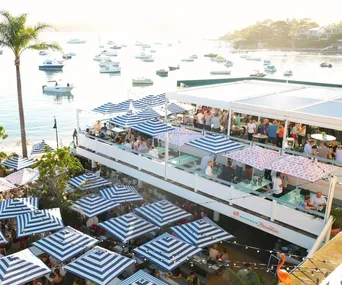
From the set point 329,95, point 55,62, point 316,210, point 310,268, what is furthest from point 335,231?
point 55,62

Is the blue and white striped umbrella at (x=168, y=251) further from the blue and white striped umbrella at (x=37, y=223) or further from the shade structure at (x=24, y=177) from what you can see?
the shade structure at (x=24, y=177)

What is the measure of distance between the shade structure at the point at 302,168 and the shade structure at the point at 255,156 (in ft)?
1.10

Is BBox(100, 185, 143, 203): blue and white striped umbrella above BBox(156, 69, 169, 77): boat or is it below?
above

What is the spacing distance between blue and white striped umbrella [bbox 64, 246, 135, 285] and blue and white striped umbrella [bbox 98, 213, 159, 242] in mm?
1550

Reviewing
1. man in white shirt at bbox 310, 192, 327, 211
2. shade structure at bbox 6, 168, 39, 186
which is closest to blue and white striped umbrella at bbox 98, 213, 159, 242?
man in white shirt at bbox 310, 192, 327, 211

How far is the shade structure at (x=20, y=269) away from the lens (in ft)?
36.7

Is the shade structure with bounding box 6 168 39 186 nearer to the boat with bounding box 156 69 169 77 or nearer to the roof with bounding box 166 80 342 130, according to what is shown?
the roof with bounding box 166 80 342 130

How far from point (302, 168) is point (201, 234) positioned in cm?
421

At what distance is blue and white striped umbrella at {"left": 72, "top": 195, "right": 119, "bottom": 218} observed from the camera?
1564 cm

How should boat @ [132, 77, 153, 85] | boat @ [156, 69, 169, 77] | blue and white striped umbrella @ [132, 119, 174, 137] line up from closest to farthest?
blue and white striped umbrella @ [132, 119, 174, 137]
boat @ [132, 77, 153, 85]
boat @ [156, 69, 169, 77]

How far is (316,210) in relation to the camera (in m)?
13.6

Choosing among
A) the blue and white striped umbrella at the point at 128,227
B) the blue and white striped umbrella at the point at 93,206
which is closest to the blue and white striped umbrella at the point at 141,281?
the blue and white striped umbrella at the point at 128,227

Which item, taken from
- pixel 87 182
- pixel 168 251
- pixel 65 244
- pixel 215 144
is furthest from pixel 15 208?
pixel 215 144

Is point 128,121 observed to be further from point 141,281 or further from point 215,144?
point 141,281
